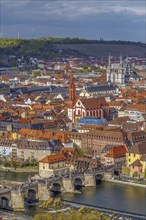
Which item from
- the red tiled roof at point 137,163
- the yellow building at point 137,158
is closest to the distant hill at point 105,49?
the yellow building at point 137,158

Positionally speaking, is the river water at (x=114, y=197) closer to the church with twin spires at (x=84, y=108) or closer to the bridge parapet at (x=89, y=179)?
the bridge parapet at (x=89, y=179)

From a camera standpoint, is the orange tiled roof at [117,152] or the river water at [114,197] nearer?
the river water at [114,197]

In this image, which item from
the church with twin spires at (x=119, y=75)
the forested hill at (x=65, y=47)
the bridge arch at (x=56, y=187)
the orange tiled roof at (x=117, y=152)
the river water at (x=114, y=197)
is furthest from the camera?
the forested hill at (x=65, y=47)

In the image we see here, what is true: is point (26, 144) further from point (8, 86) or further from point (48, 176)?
point (8, 86)

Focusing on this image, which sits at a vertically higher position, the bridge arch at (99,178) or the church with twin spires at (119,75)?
the church with twin spires at (119,75)

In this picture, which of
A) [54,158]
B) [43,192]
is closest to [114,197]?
[43,192]

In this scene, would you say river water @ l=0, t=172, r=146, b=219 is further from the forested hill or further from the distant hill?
the distant hill

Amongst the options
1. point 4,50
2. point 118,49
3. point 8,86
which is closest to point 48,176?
point 8,86

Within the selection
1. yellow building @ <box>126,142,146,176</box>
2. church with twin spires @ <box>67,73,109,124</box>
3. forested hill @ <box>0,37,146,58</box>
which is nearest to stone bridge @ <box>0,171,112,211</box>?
yellow building @ <box>126,142,146,176</box>
